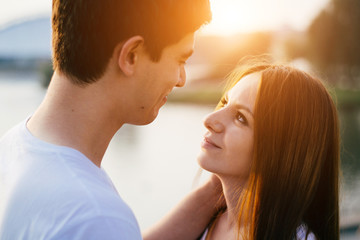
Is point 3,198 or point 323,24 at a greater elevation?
point 323,24

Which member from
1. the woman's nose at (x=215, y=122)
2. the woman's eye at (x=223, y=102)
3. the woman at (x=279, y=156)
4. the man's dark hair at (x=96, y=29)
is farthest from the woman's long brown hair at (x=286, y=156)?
the man's dark hair at (x=96, y=29)

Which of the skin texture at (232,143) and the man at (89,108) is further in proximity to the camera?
the skin texture at (232,143)

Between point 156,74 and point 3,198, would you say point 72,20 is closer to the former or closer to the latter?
point 156,74

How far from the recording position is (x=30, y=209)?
4.03 feet

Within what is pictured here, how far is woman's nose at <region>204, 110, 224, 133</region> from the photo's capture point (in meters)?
2.12

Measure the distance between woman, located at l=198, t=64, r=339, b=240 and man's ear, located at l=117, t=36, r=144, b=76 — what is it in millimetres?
678

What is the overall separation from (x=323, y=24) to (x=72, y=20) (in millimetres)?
24517

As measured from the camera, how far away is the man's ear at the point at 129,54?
1.55 m

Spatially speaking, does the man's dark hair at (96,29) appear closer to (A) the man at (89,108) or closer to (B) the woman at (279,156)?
(A) the man at (89,108)

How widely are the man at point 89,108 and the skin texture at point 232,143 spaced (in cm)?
37

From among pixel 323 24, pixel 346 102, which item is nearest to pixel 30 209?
pixel 323 24

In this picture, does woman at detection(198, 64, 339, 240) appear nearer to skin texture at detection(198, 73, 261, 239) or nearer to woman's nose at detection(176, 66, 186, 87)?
skin texture at detection(198, 73, 261, 239)

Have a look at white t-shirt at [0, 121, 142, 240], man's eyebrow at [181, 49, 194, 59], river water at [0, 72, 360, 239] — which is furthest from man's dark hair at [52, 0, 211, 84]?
river water at [0, 72, 360, 239]

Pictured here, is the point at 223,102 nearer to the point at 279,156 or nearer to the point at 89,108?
the point at 279,156
